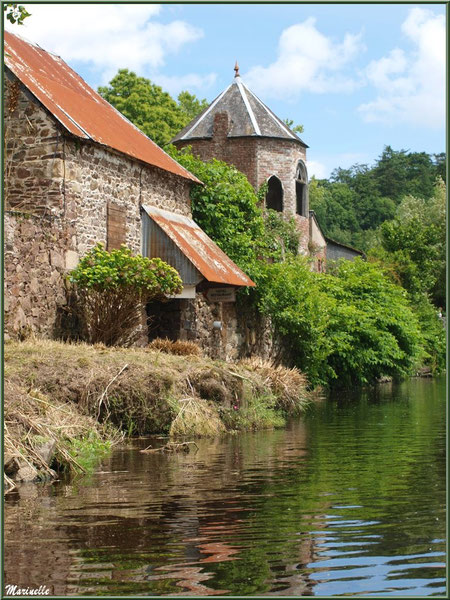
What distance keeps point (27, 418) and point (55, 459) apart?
79 centimetres

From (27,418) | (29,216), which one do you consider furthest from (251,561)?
(29,216)

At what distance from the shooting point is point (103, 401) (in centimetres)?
1634

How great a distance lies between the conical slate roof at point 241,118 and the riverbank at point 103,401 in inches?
725

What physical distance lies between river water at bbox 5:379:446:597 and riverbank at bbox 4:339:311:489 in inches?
22.4

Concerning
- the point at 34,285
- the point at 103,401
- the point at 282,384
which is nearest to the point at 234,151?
the point at 282,384

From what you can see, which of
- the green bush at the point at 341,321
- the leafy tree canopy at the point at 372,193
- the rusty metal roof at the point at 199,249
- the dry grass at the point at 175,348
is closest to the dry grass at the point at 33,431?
the dry grass at the point at 175,348

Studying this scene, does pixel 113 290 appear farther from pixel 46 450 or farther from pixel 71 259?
pixel 46 450

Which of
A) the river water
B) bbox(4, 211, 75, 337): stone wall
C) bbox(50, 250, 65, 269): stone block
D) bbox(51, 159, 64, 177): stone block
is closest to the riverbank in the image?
the river water

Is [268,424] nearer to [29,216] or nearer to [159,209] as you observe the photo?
[29,216]

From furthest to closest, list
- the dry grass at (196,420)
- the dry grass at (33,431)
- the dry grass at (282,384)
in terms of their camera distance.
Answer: the dry grass at (282,384)
the dry grass at (196,420)
the dry grass at (33,431)

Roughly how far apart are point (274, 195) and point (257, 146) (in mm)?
2155

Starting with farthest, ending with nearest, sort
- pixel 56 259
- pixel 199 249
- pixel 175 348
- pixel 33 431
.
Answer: pixel 199 249
pixel 175 348
pixel 56 259
pixel 33 431

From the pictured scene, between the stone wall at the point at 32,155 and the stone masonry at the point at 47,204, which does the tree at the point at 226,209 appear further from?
the stone wall at the point at 32,155

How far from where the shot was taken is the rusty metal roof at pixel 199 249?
2470cm
